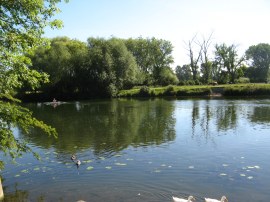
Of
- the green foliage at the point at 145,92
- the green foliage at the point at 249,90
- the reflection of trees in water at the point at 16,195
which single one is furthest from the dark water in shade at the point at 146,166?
the green foliage at the point at 145,92

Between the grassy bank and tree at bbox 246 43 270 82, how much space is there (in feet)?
183

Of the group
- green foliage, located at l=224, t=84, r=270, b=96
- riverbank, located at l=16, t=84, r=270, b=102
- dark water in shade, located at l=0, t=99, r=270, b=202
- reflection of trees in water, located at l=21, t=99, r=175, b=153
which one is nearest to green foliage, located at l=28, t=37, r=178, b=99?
riverbank, located at l=16, t=84, r=270, b=102

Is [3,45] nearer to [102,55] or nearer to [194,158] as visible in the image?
[194,158]

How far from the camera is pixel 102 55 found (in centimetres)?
8381

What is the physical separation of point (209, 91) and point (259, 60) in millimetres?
67362

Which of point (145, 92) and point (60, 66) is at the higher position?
point (60, 66)

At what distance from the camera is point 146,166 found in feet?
61.1

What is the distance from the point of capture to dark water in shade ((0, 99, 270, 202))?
48.1 ft

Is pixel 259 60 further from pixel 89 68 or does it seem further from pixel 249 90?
pixel 89 68

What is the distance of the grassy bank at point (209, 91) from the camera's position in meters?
78.4

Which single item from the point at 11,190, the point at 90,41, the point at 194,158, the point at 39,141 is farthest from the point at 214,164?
the point at 90,41

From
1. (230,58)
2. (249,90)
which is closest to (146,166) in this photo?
(249,90)

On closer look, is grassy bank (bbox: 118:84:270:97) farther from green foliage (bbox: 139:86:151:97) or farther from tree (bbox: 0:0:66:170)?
tree (bbox: 0:0:66:170)

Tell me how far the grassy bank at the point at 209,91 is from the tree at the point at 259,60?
2194 inches
